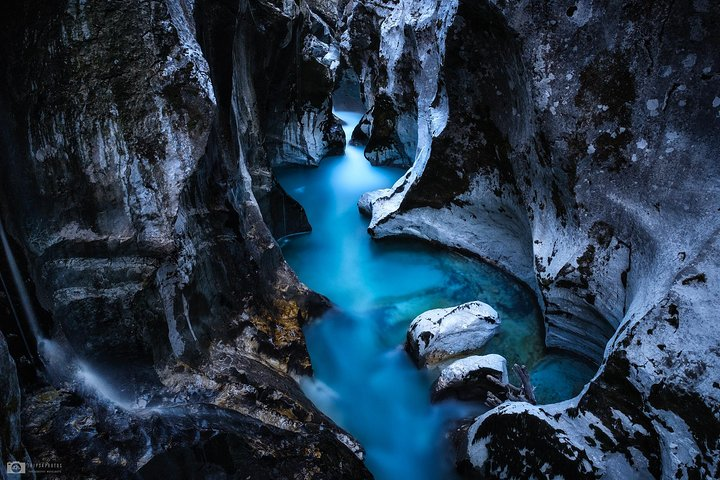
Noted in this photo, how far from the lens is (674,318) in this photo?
3424 mm

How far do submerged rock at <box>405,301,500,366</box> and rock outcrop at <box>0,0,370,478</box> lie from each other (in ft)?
5.95

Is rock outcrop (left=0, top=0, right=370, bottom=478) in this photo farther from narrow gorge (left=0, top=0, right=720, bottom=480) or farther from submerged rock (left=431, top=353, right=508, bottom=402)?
submerged rock (left=431, top=353, right=508, bottom=402)

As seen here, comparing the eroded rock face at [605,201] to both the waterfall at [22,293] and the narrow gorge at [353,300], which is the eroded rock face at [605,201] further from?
the waterfall at [22,293]

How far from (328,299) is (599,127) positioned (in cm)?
445

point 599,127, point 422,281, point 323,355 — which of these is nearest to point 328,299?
point 323,355

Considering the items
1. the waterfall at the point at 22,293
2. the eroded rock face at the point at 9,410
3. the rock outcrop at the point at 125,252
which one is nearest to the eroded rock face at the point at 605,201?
the rock outcrop at the point at 125,252

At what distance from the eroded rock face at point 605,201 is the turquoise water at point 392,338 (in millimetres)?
508

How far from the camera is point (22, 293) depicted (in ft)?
12.3

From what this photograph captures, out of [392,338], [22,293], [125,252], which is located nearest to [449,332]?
[392,338]

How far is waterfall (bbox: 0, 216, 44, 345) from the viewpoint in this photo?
3623mm

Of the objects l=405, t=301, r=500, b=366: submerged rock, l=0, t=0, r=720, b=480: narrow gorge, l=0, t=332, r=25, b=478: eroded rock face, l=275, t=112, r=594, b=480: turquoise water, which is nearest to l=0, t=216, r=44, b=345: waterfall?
l=0, t=0, r=720, b=480: narrow gorge

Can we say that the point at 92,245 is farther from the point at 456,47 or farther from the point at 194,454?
the point at 456,47

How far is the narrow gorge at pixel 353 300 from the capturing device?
3.44 meters

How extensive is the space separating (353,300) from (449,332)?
7.03ft
